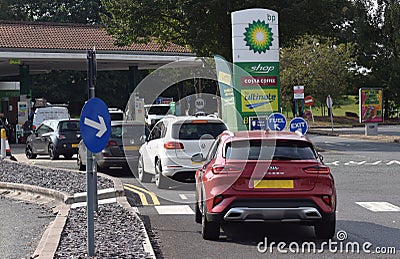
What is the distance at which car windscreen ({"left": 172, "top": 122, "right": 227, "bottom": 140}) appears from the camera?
55.3ft

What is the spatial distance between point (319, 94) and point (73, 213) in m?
53.6

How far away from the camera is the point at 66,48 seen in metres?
42.6

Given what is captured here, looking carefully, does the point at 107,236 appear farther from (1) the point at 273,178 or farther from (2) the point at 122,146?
(2) the point at 122,146

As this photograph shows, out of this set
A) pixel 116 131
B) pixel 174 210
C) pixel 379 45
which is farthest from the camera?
pixel 379 45

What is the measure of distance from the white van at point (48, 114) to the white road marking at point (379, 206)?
83.0 ft

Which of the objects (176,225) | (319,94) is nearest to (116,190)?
(176,225)

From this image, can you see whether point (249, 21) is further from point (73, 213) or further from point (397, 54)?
point (397, 54)

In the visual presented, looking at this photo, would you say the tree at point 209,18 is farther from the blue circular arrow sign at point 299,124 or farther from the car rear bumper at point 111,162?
the car rear bumper at point 111,162

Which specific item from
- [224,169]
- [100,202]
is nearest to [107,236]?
[224,169]

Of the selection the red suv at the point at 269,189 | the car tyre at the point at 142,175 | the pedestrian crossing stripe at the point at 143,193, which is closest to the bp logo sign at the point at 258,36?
the car tyre at the point at 142,175

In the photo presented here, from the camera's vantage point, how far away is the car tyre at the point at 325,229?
398 inches

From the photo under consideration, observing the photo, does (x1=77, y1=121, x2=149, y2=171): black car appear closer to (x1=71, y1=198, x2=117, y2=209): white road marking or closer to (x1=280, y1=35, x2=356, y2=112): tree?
(x1=71, y1=198, x2=117, y2=209): white road marking

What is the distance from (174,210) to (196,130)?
3.66 m

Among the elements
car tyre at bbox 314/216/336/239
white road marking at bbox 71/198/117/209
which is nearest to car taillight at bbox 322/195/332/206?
car tyre at bbox 314/216/336/239
